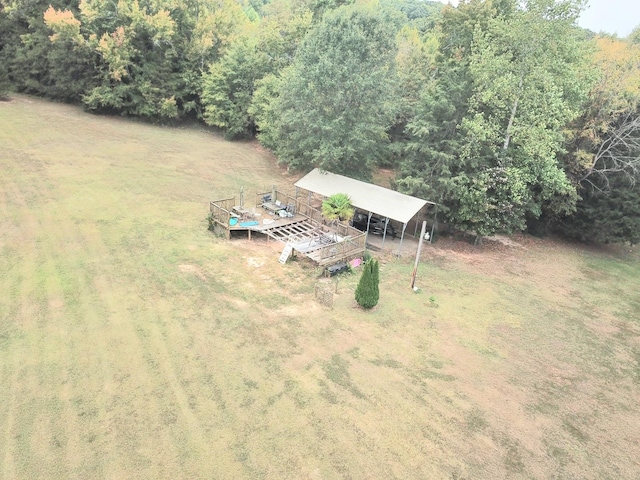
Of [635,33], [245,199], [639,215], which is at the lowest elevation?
[245,199]

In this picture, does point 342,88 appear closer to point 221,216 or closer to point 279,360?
point 221,216

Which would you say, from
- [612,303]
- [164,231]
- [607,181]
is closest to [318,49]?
[164,231]

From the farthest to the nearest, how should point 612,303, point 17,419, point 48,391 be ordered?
1. point 612,303
2. point 48,391
3. point 17,419

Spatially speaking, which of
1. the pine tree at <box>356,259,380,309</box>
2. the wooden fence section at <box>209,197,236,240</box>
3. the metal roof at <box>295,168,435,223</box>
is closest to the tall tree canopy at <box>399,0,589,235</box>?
Answer: the metal roof at <box>295,168,435,223</box>

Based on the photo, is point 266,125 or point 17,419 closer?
point 17,419

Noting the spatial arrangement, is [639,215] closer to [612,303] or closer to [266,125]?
[612,303]

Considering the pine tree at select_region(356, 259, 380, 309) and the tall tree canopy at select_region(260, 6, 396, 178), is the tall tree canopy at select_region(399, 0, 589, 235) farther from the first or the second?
the pine tree at select_region(356, 259, 380, 309)

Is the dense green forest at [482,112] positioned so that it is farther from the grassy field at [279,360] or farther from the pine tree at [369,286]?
the pine tree at [369,286]
